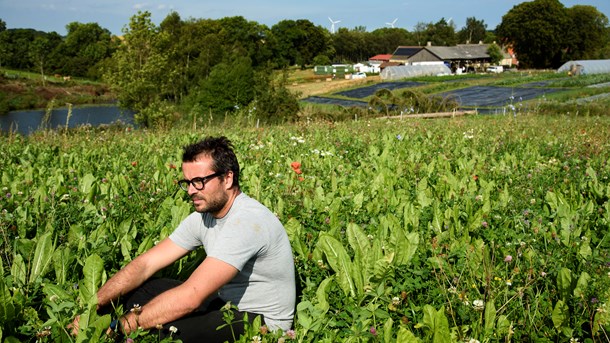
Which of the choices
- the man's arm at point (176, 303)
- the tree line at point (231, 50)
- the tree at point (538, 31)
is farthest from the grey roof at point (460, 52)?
the man's arm at point (176, 303)

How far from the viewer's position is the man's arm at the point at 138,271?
10.9ft

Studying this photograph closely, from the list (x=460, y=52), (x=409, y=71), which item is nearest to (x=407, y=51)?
(x=460, y=52)

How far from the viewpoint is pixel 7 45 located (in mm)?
97125

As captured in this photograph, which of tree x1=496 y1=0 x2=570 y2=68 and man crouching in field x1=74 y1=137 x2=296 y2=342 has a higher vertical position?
tree x1=496 y1=0 x2=570 y2=68

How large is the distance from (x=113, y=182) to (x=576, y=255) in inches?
175

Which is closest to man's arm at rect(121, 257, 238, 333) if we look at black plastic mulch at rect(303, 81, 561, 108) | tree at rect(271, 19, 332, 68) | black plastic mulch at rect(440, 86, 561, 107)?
black plastic mulch at rect(303, 81, 561, 108)

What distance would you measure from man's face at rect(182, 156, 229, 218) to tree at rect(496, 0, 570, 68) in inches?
3639

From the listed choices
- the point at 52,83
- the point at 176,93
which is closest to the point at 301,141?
the point at 176,93

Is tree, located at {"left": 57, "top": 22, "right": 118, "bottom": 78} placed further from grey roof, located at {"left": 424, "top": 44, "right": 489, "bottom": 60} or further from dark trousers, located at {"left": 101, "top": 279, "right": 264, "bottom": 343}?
dark trousers, located at {"left": 101, "top": 279, "right": 264, "bottom": 343}

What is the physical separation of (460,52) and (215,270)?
334 ft

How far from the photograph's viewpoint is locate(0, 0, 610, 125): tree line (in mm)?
34688

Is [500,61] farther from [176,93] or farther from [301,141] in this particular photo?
[301,141]

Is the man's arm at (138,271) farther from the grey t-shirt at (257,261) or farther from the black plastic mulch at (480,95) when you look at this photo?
the black plastic mulch at (480,95)

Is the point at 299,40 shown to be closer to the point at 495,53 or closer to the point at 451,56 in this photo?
the point at 451,56
